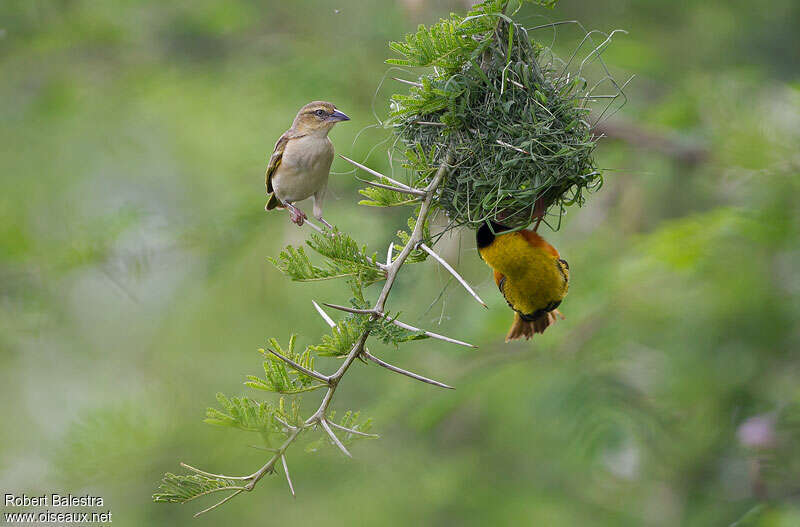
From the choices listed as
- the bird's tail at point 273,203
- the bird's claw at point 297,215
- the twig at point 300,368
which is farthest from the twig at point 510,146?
the bird's tail at point 273,203

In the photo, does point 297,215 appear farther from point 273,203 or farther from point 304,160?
point 273,203

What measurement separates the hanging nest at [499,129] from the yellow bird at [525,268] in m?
0.21

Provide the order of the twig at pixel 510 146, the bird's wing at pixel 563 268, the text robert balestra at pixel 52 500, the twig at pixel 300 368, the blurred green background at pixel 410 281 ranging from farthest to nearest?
the blurred green background at pixel 410 281
the text robert balestra at pixel 52 500
the bird's wing at pixel 563 268
the twig at pixel 510 146
the twig at pixel 300 368

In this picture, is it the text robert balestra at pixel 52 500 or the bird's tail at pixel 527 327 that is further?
the text robert balestra at pixel 52 500

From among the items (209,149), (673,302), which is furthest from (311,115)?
(209,149)

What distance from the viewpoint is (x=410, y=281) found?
5.09 meters

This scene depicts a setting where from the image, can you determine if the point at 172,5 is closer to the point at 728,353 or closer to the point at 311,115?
the point at 311,115

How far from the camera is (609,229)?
8.05 meters

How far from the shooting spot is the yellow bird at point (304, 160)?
3.29 meters

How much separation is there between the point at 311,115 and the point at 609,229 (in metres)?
5.33

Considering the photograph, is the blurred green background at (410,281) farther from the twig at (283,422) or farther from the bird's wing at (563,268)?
the twig at (283,422)

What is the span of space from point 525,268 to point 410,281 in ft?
6.31

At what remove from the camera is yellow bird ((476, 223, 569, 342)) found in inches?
126

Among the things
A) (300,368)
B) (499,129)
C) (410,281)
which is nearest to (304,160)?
(499,129)
